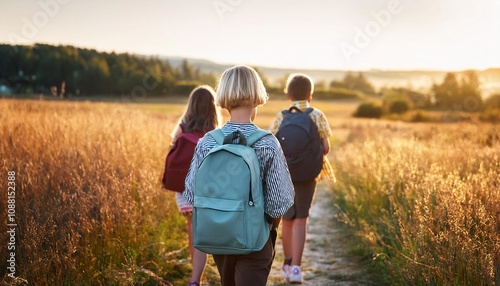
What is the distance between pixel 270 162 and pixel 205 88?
1.85 m

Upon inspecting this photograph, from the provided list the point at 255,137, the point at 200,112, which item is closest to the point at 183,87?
the point at 200,112

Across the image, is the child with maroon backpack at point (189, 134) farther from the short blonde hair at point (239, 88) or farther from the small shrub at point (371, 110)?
the small shrub at point (371, 110)

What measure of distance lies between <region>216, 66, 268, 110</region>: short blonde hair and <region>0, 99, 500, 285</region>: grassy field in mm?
1877

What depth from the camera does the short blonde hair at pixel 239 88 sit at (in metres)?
3.14

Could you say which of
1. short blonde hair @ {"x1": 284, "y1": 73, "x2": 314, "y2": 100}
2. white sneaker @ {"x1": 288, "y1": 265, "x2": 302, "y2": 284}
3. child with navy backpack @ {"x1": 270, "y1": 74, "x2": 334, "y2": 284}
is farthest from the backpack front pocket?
short blonde hair @ {"x1": 284, "y1": 73, "x2": 314, "y2": 100}

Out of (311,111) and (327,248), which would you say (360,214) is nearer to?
(327,248)

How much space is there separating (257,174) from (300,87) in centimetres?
270

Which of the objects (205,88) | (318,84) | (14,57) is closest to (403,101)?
(318,84)

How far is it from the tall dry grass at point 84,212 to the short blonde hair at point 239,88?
191 centimetres

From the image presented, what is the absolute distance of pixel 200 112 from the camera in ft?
15.5

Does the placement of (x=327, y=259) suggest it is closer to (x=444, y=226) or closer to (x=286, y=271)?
(x=286, y=271)

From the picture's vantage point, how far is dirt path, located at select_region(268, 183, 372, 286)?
552 cm

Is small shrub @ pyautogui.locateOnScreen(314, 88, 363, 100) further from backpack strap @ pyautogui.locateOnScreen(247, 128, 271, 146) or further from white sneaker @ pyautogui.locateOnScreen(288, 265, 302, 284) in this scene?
backpack strap @ pyautogui.locateOnScreen(247, 128, 271, 146)

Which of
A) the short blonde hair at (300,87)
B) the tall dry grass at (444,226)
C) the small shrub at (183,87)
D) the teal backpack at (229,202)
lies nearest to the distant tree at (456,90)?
the small shrub at (183,87)
